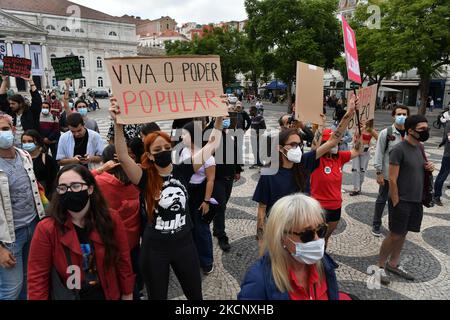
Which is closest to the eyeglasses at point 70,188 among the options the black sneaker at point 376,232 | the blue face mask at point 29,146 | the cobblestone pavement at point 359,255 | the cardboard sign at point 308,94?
the blue face mask at point 29,146

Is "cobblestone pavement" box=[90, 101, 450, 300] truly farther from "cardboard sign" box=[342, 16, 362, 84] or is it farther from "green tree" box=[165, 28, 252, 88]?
"green tree" box=[165, 28, 252, 88]

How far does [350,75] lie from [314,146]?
0.94 m

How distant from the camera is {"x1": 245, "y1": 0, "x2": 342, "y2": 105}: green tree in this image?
25.4m

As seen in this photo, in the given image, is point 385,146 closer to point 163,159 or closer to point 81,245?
point 163,159

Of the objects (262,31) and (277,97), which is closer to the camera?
(262,31)

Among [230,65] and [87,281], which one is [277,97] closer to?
[230,65]

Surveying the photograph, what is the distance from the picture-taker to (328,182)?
3838 mm

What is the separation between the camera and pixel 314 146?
3959 millimetres

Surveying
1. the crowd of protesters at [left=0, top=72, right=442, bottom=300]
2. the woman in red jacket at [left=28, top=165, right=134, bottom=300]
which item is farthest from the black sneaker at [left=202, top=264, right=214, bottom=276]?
the woman in red jacket at [left=28, top=165, right=134, bottom=300]

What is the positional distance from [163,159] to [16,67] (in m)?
6.34

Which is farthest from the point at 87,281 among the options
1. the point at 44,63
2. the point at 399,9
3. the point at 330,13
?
the point at 44,63
